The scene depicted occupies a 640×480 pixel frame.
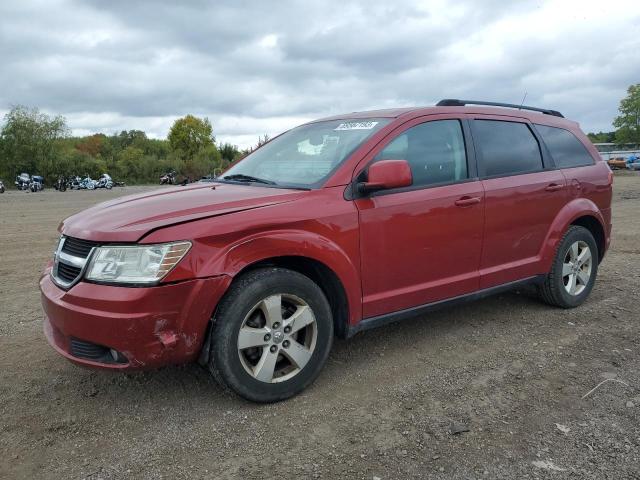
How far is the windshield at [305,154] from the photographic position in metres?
3.63

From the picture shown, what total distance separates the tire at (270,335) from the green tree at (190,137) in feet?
256

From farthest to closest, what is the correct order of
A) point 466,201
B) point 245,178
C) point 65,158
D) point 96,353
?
point 65,158
point 245,178
point 466,201
point 96,353

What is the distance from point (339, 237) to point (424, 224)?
70 centimetres

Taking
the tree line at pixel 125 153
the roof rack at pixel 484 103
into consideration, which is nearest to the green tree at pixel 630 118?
the tree line at pixel 125 153

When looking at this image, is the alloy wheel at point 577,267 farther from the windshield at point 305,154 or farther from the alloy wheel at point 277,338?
the alloy wheel at point 277,338

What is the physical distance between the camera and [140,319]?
2732 millimetres

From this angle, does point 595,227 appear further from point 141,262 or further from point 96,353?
point 96,353

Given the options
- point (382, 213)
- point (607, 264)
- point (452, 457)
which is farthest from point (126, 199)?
point (607, 264)

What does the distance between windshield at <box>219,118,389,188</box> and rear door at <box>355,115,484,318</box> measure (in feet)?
0.78

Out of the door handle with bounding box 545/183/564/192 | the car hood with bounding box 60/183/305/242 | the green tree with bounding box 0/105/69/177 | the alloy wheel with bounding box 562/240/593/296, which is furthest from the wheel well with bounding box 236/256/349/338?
the green tree with bounding box 0/105/69/177

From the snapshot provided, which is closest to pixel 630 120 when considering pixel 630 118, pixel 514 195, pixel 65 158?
pixel 630 118

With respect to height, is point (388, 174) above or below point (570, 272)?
above

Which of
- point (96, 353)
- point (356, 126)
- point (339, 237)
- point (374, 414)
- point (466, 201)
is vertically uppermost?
point (356, 126)

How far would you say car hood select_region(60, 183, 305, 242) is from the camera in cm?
284
